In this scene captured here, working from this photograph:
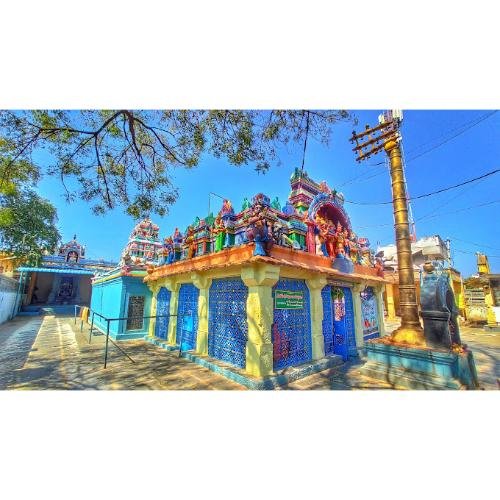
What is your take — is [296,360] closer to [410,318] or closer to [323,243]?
[410,318]

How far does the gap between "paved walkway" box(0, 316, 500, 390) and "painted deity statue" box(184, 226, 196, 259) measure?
2.28 meters

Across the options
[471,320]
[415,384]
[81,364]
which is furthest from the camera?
[471,320]

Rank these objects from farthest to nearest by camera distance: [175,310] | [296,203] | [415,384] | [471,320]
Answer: [471,320] → [175,310] → [296,203] → [415,384]

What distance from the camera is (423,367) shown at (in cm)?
349

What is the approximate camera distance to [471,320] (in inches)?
426

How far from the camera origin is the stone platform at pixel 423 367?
10.8 ft

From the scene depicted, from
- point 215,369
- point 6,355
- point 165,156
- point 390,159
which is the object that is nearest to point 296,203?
point 390,159

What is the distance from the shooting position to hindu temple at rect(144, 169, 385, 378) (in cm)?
378

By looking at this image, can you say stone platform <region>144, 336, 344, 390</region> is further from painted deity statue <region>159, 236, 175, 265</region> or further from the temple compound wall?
the temple compound wall

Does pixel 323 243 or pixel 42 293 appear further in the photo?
pixel 42 293

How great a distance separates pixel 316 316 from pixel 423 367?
1.80 m

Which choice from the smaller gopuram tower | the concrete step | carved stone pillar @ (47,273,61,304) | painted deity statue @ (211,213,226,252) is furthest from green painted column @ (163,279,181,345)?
carved stone pillar @ (47,273,61,304)

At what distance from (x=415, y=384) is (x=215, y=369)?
3084 millimetres

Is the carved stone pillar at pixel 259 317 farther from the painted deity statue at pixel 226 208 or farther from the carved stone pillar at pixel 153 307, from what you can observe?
the carved stone pillar at pixel 153 307
